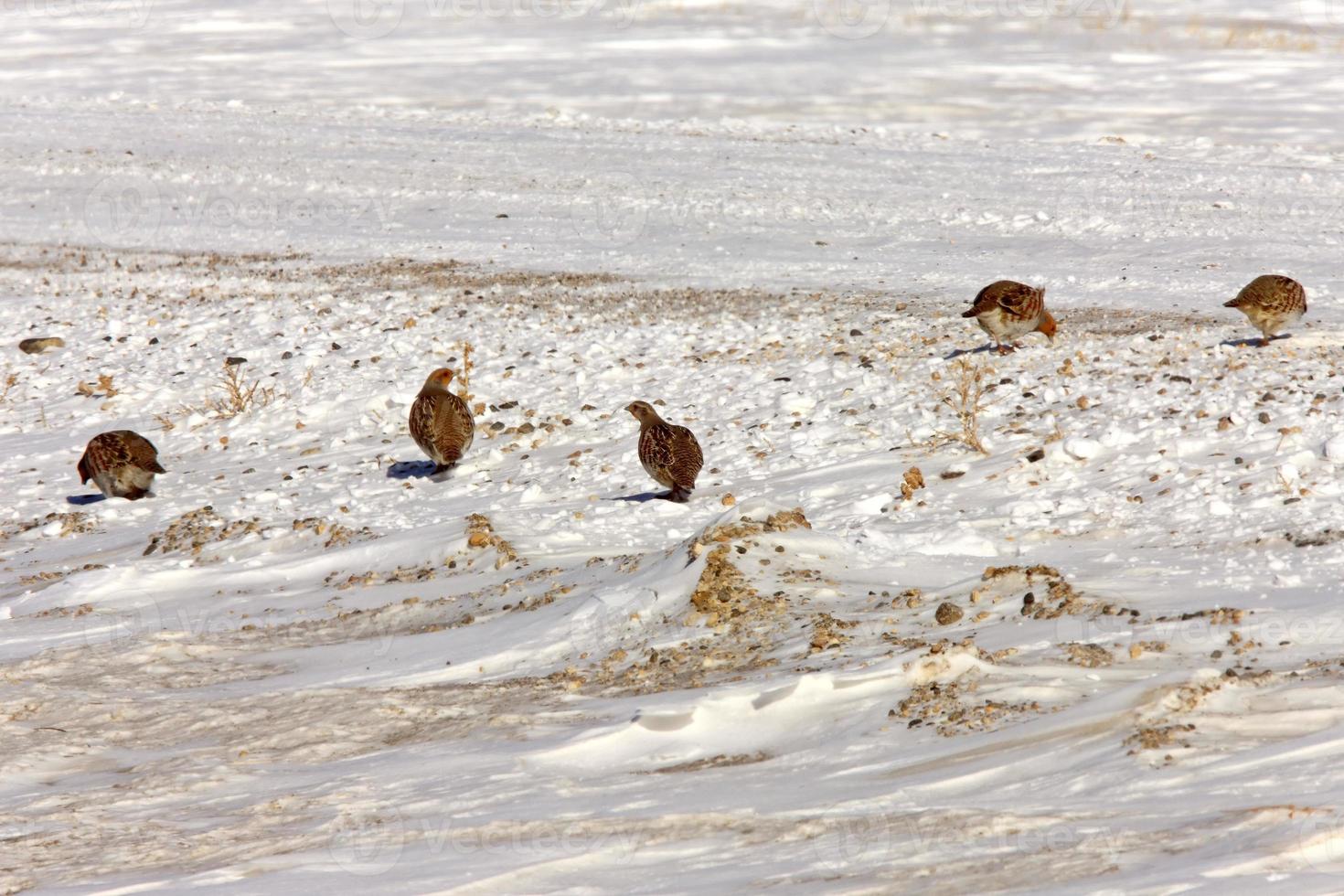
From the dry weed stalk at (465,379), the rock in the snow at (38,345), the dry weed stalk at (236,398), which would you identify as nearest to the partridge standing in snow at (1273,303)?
the dry weed stalk at (465,379)

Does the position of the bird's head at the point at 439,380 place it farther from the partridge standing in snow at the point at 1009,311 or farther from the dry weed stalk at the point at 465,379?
the partridge standing in snow at the point at 1009,311

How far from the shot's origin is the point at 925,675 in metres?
5.46

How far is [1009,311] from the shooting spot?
35.2 feet

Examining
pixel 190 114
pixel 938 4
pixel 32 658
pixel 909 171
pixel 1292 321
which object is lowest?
pixel 32 658

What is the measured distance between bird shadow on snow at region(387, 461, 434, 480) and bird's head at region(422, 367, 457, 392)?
56cm

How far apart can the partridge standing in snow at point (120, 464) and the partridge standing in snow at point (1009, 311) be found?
232 inches

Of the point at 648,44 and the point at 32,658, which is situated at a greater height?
the point at 648,44

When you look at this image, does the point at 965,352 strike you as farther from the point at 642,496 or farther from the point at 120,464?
the point at 120,464

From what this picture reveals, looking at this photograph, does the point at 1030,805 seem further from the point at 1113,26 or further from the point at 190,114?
the point at 1113,26

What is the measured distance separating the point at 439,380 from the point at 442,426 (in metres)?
0.74

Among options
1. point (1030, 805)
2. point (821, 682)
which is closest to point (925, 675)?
point (821, 682)

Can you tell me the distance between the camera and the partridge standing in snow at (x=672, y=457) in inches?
342

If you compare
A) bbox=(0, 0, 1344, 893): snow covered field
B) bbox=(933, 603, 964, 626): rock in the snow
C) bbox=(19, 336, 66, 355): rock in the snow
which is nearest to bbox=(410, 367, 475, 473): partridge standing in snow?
bbox=(0, 0, 1344, 893): snow covered field

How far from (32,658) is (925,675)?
434cm
